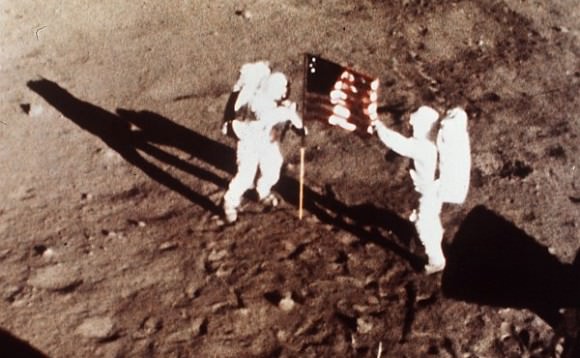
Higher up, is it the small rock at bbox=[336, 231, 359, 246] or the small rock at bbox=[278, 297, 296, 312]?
the small rock at bbox=[336, 231, 359, 246]

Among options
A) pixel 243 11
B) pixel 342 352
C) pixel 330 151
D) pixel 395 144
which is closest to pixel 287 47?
pixel 243 11

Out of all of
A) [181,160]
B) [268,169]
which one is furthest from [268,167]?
[181,160]

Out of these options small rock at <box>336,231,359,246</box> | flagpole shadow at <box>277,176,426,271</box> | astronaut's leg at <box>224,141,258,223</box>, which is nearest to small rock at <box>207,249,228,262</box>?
astronaut's leg at <box>224,141,258,223</box>

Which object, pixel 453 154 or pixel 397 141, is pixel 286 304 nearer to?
pixel 397 141

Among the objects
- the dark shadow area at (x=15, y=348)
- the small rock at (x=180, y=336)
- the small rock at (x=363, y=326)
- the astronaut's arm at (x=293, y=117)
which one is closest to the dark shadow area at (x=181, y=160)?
the small rock at (x=363, y=326)

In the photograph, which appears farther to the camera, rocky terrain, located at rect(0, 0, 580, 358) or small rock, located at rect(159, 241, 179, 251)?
small rock, located at rect(159, 241, 179, 251)

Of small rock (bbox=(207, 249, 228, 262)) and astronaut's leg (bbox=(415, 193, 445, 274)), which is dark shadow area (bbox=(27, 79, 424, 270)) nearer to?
astronaut's leg (bbox=(415, 193, 445, 274))
